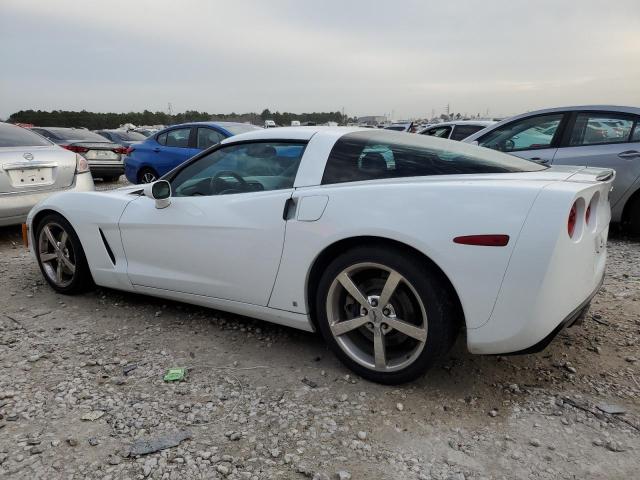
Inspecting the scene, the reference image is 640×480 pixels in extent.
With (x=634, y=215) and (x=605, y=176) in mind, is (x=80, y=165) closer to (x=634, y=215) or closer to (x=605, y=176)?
(x=605, y=176)

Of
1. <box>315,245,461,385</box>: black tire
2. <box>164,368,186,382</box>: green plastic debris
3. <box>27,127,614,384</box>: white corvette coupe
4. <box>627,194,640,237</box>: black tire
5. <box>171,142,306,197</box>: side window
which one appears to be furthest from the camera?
<box>627,194,640,237</box>: black tire

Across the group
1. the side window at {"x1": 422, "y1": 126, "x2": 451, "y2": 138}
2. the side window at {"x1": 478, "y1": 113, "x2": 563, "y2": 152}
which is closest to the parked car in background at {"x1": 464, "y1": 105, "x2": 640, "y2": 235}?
the side window at {"x1": 478, "y1": 113, "x2": 563, "y2": 152}

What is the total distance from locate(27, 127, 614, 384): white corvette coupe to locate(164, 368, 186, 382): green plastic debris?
490mm

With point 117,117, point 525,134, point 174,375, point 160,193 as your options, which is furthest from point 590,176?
point 117,117

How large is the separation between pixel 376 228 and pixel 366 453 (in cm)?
100

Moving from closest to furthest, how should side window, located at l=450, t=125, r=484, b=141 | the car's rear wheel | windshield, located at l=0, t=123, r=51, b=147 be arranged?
windshield, located at l=0, t=123, r=51, b=147 → the car's rear wheel → side window, located at l=450, t=125, r=484, b=141

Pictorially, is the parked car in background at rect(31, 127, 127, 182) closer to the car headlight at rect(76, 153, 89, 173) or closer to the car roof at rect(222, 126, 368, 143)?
the car headlight at rect(76, 153, 89, 173)

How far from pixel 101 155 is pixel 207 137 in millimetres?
3861

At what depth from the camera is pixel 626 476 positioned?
1.92m

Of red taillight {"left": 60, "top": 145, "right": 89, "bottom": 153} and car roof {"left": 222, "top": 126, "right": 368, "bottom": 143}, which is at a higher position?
car roof {"left": 222, "top": 126, "right": 368, "bottom": 143}

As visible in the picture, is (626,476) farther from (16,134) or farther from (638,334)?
(16,134)

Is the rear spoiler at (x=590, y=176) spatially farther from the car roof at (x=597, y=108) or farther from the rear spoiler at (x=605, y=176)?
the car roof at (x=597, y=108)

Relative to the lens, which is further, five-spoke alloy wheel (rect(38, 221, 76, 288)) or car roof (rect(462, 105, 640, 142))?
car roof (rect(462, 105, 640, 142))

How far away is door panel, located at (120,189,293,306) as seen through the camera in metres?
2.83
